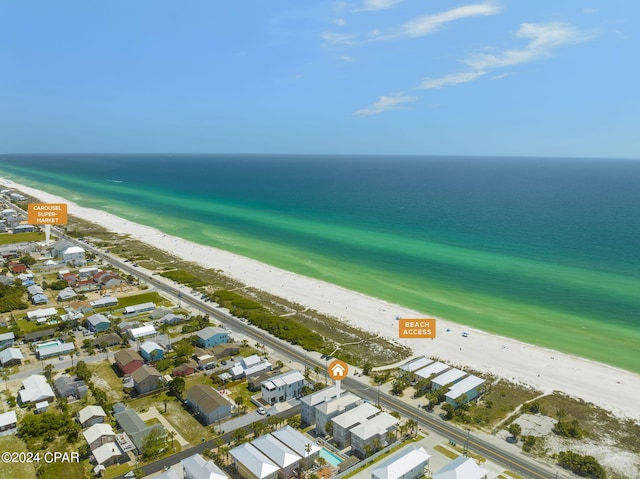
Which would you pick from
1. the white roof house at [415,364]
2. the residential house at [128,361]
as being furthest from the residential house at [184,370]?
the white roof house at [415,364]

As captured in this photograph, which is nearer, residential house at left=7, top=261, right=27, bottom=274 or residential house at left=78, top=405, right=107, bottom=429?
residential house at left=78, top=405, right=107, bottom=429

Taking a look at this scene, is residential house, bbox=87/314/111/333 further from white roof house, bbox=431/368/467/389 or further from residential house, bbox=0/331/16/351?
white roof house, bbox=431/368/467/389

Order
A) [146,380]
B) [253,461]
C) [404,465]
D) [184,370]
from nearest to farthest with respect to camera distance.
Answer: [404,465] → [253,461] → [146,380] → [184,370]

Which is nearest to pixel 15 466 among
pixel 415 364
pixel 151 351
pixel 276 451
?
pixel 151 351

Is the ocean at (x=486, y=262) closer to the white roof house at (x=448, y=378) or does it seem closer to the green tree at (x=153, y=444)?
the white roof house at (x=448, y=378)

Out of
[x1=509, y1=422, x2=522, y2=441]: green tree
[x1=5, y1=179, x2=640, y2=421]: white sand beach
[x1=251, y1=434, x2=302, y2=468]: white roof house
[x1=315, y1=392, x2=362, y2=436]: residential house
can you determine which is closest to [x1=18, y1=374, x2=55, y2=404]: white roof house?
[x1=251, y1=434, x2=302, y2=468]: white roof house

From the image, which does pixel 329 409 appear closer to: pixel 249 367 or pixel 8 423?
pixel 249 367
